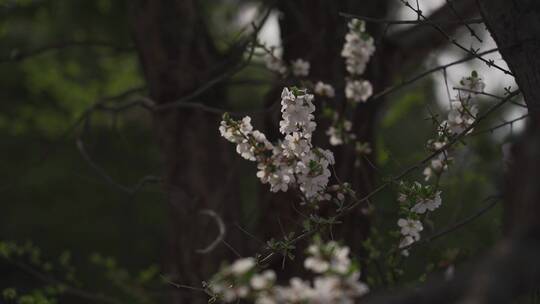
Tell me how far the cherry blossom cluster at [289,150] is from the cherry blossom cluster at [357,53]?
2.86 ft

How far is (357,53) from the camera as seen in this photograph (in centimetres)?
346

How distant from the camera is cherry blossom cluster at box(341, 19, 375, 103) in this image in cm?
328

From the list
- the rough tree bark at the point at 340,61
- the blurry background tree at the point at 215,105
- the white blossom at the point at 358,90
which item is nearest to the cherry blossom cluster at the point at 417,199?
the blurry background tree at the point at 215,105

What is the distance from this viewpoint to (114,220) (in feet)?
36.0

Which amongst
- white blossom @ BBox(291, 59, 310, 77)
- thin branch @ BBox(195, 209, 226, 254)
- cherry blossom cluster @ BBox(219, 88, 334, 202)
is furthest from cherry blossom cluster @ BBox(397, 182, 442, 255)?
white blossom @ BBox(291, 59, 310, 77)

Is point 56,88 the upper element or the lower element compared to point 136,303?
upper

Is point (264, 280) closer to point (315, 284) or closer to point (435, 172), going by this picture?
point (315, 284)

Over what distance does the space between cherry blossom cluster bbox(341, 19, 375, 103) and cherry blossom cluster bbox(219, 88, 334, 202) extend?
871 millimetres

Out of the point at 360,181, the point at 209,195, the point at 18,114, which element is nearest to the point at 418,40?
→ the point at 360,181

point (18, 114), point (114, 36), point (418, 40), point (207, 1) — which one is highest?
point (18, 114)

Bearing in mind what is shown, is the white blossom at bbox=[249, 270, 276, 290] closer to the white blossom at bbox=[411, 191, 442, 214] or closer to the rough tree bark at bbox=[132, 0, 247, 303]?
the white blossom at bbox=[411, 191, 442, 214]

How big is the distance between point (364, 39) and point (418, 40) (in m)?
1.79

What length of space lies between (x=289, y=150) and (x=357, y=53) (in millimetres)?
1165

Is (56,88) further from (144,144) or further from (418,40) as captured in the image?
(418,40)
